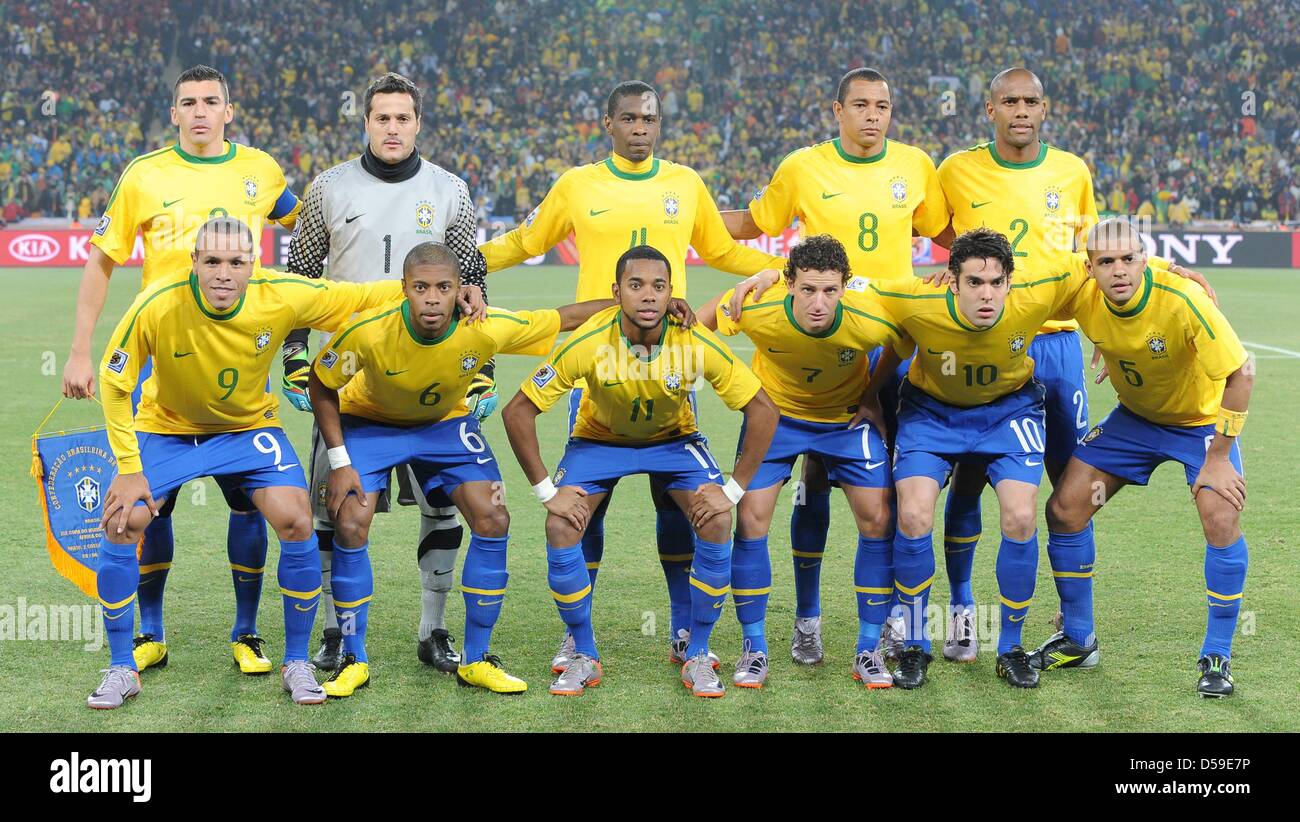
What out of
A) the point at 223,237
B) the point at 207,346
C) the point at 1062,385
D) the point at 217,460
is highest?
the point at 223,237

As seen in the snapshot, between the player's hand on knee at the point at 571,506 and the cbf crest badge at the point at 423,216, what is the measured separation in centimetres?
127

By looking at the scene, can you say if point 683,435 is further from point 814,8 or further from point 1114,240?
point 814,8

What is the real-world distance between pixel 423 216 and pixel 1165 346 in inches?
121

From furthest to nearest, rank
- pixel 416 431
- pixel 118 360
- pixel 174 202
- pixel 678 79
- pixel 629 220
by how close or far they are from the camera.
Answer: pixel 678 79 < pixel 629 220 < pixel 174 202 < pixel 416 431 < pixel 118 360

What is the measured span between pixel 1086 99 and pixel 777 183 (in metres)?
29.9

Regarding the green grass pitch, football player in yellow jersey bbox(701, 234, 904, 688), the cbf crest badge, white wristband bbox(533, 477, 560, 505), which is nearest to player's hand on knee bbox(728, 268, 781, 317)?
football player in yellow jersey bbox(701, 234, 904, 688)

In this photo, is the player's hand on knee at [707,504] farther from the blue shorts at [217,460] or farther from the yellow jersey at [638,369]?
the blue shorts at [217,460]

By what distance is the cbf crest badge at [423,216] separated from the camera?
5.93 metres

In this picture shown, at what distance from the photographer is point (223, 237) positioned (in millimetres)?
5219

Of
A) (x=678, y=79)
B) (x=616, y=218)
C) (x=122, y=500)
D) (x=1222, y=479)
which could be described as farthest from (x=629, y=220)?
(x=678, y=79)

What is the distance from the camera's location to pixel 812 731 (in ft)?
16.3

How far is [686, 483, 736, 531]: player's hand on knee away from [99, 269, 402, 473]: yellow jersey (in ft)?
4.79

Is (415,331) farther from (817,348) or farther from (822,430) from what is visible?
(822,430)
